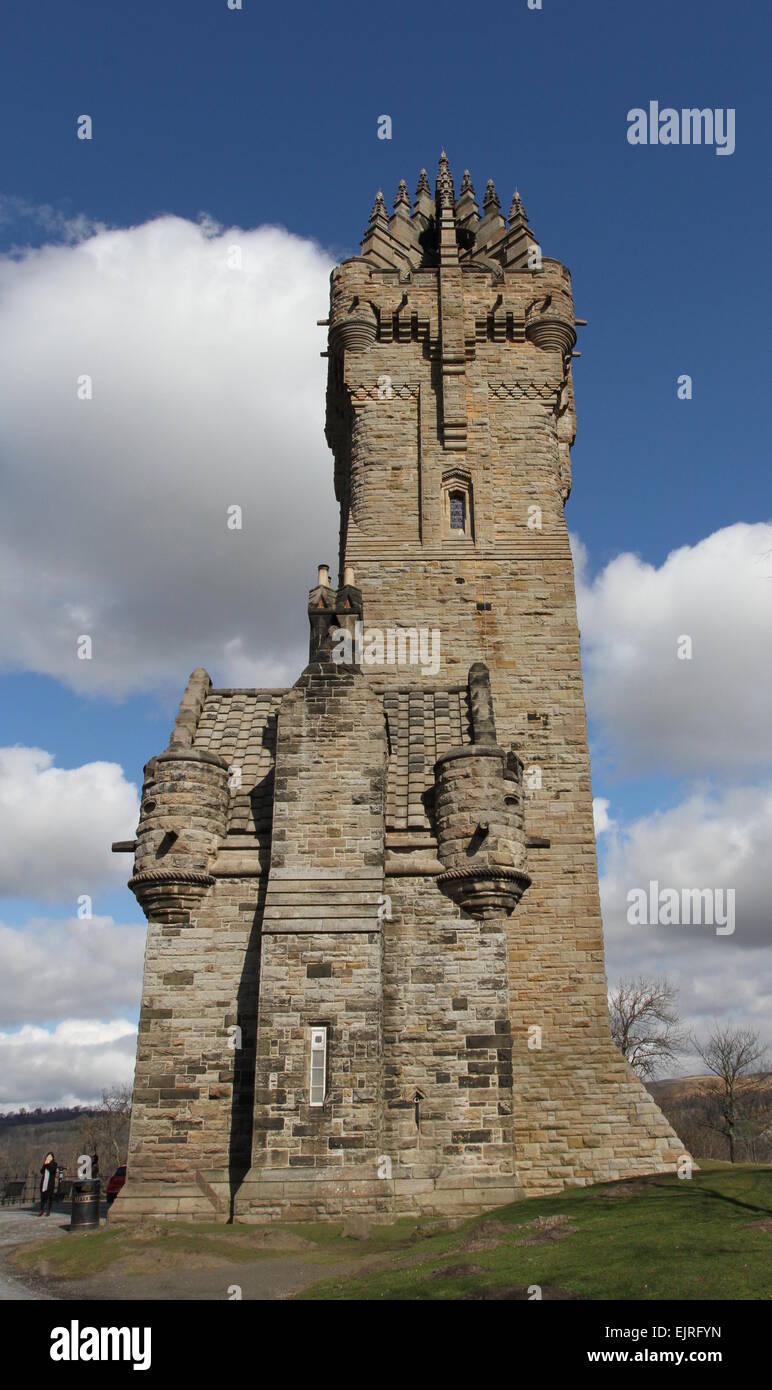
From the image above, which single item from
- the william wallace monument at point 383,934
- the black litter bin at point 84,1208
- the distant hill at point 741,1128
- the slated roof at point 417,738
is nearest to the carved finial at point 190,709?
the william wallace monument at point 383,934

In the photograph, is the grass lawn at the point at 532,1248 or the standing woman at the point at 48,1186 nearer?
the grass lawn at the point at 532,1248

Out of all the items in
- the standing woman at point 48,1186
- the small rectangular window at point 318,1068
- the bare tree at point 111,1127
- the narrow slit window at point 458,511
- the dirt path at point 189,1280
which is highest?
the narrow slit window at point 458,511

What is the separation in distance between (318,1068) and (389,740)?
232 inches

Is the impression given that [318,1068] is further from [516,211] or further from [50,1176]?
[516,211]

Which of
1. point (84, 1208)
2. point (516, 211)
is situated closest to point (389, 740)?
point (84, 1208)

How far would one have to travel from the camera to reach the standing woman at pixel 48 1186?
65.7 feet

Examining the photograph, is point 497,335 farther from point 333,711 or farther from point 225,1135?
point 225,1135

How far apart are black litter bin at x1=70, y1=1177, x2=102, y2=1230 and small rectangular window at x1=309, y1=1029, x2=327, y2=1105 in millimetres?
3961

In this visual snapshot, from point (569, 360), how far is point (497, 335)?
275 cm

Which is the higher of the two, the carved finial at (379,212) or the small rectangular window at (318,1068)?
the carved finial at (379,212)

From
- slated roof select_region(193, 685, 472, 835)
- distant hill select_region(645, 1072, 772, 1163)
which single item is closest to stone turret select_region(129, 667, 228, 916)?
slated roof select_region(193, 685, 472, 835)

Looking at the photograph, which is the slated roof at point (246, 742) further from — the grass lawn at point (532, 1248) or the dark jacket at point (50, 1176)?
the dark jacket at point (50, 1176)

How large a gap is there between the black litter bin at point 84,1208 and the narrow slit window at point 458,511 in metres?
16.8
